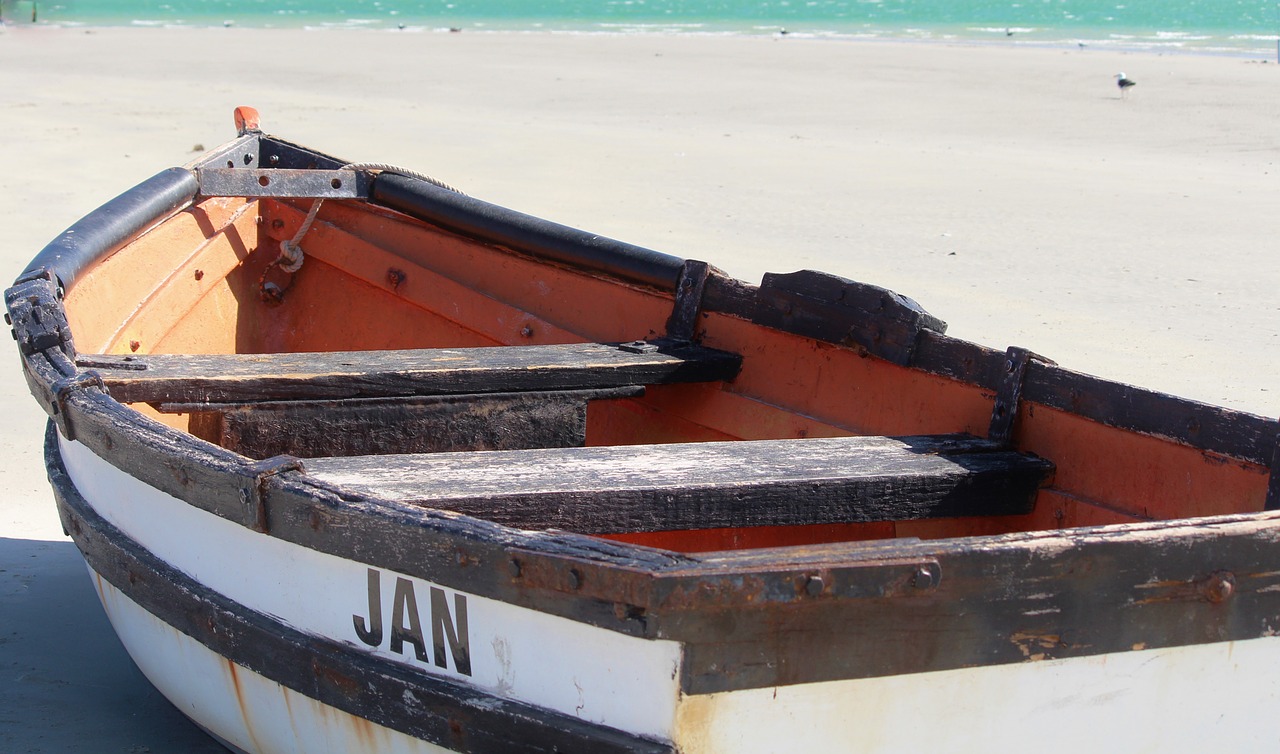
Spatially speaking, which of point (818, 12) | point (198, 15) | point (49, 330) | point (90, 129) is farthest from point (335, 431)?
point (818, 12)

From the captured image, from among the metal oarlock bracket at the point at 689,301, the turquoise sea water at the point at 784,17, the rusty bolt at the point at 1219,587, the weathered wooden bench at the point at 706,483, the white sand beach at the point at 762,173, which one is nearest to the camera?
the rusty bolt at the point at 1219,587

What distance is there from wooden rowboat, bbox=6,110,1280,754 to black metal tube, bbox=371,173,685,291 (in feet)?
0.05

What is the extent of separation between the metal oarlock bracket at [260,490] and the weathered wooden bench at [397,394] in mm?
1178

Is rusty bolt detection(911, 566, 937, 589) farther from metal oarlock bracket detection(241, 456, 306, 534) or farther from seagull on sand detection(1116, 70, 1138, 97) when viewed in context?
seagull on sand detection(1116, 70, 1138, 97)

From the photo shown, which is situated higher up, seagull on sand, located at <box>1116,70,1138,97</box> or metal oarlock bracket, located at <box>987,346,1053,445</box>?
seagull on sand, located at <box>1116,70,1138,97</box>

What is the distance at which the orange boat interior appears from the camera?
2893mm

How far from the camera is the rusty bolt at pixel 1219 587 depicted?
1.93 meters

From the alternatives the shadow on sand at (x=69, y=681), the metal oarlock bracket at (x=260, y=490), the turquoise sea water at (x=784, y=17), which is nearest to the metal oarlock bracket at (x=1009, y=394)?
the metal oarlock bracket at (x=260, y=490)

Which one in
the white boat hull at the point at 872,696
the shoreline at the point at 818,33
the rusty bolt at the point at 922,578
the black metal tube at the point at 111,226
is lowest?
the white boat hull at the point at 872,696

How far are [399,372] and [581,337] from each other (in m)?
0.95

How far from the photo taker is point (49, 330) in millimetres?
3189

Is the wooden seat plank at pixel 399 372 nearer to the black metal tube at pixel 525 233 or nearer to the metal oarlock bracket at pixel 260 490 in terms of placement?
the black metal tube at pixel 525 233

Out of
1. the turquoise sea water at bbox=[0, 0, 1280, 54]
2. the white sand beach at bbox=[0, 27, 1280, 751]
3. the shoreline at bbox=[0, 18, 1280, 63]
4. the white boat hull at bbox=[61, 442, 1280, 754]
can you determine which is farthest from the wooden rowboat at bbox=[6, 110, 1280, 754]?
the shoreline at bbox=[0, 18, 1280, 63]

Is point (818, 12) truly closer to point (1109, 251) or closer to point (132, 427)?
point (1109, 251)
